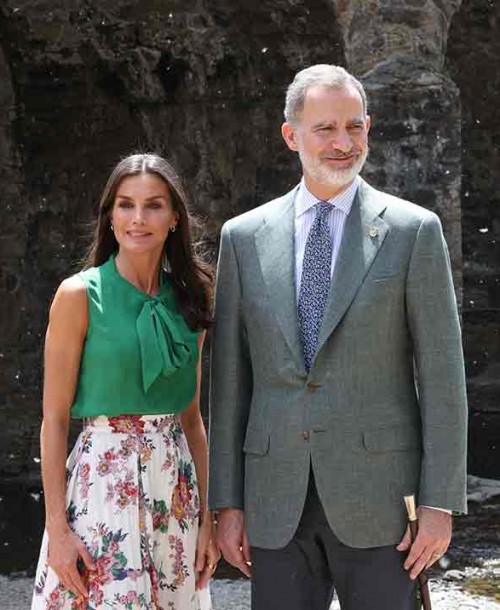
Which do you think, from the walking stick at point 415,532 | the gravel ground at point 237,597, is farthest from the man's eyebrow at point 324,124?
the gravel ground at point 237,597

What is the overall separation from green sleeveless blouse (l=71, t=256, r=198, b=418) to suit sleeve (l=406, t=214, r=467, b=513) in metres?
0.56

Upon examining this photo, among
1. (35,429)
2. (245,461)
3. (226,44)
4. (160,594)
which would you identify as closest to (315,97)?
(245,461)

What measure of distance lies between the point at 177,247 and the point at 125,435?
0.47m

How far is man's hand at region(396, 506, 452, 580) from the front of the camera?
2.55 meters

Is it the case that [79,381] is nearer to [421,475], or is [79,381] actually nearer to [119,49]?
[421,475]

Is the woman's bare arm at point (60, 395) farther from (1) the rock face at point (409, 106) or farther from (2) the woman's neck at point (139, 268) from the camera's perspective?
(1) the rock face at point (409, 106)

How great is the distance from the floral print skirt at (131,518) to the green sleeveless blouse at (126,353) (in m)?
0.04

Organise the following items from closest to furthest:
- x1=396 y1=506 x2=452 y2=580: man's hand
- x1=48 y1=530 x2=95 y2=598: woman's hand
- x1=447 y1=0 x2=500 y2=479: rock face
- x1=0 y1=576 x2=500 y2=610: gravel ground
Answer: x1=396 y1=506 x2=452 y2=580: man's hand → x1=48 y1=530 x2=95 y2=598: woman's hand → x1=0 y1=576 x2=500 y2=610: gravel ground → x1=447 y1=0 x2=500 y2=479: rock face

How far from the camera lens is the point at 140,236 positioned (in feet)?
9.16

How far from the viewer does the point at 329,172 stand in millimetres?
2604

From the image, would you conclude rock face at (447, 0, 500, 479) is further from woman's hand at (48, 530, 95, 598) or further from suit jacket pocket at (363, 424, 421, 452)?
woman's hand at (48, 530, 95, 598)

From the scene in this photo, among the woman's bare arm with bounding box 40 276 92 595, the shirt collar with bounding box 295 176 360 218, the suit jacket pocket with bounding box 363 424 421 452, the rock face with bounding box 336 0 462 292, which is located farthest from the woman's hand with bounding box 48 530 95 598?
the rock face with bounding box 336 0 462 292

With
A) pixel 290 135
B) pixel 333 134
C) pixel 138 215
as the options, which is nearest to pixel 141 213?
pixel 138 215

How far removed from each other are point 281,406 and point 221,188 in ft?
18.5
